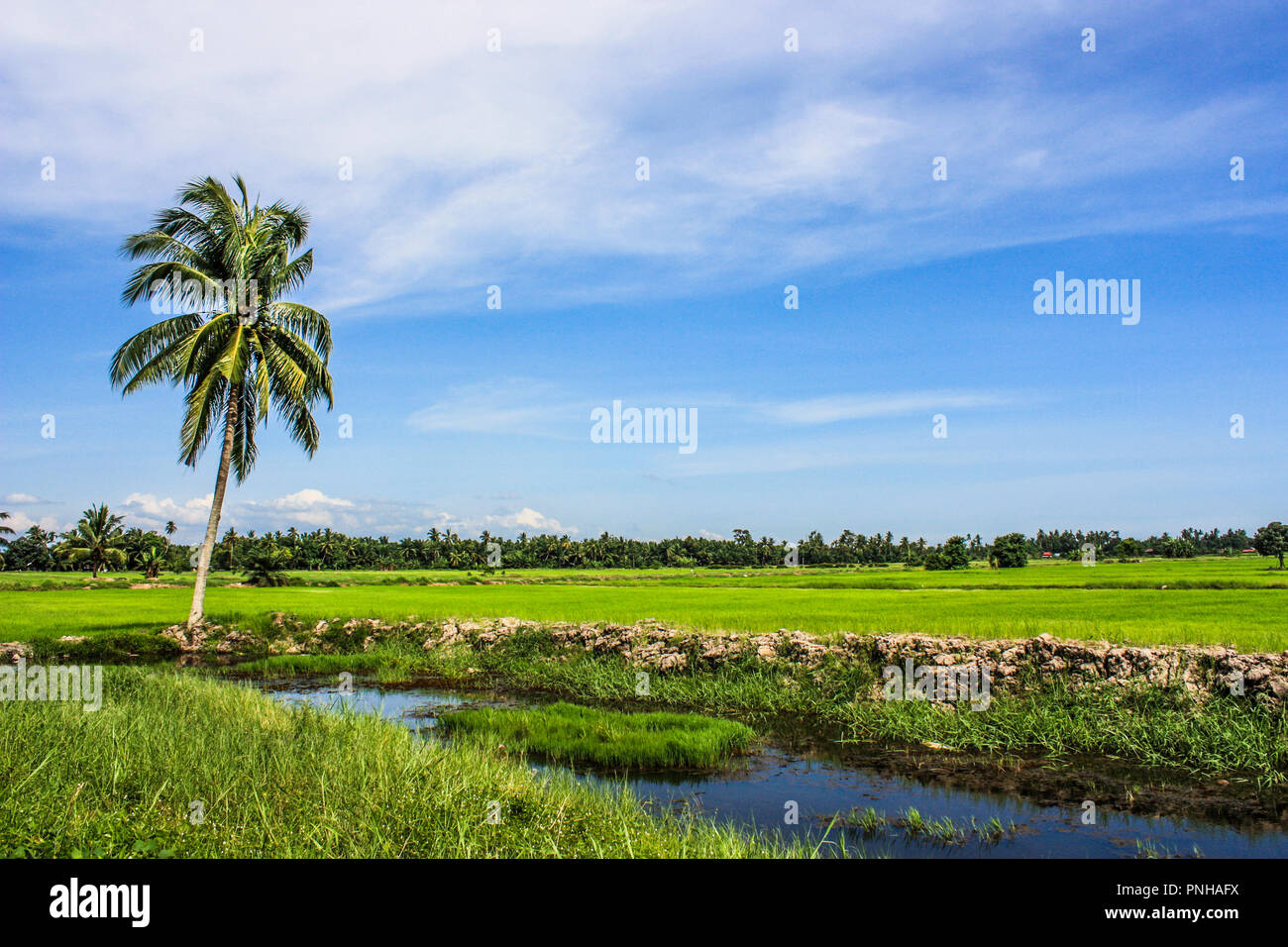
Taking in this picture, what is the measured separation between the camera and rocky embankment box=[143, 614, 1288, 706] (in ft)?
45.6

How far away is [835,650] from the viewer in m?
18.2

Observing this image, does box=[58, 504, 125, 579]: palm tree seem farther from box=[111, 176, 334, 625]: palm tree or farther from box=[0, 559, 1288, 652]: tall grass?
box=[111, 176, 334, 625]: palm tree

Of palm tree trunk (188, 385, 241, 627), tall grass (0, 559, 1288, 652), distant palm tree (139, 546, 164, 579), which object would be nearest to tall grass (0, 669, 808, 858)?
tall grass (0, 559, 1288, 652)

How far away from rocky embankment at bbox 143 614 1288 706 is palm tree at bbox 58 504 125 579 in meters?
73.3

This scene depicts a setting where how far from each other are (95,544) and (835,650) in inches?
3706

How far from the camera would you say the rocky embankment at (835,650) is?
13898mm

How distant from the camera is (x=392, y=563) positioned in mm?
124375

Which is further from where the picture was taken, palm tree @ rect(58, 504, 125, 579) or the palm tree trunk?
palm tree @ rect(58, 504, 125, 579)

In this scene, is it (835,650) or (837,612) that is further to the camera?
(837,612)

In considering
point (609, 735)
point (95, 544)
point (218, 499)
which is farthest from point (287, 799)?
point (95, 544)

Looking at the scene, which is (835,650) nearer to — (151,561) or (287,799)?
(287,799)

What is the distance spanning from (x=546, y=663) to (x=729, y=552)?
384ft

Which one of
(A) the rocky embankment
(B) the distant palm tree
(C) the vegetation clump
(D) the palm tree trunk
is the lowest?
(B) the distant palm tree
